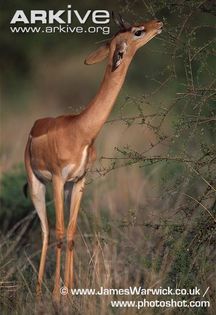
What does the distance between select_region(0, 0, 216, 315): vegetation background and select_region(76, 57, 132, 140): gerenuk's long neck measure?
0.11m

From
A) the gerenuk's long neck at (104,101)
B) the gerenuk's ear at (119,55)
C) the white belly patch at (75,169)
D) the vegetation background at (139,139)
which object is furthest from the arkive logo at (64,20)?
the white belly patch at (75,169)

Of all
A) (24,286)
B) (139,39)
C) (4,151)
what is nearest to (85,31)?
(139,39)

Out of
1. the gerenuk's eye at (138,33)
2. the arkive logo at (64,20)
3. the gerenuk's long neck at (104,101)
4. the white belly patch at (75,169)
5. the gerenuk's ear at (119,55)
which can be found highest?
the arkive logo at (64,20)

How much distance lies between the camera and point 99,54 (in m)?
8.55

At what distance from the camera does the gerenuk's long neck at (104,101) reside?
328 inches

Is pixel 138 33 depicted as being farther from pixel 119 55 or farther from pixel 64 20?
pixel 64 20

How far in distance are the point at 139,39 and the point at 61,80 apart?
1.15 meters

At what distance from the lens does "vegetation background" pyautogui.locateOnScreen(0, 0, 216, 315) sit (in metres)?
8.20

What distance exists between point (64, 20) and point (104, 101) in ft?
2.20

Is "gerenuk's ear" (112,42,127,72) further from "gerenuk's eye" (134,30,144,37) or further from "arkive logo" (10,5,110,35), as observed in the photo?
"arkive logo" (10,5,110,35)

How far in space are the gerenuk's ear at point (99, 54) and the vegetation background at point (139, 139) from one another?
0.33 ft

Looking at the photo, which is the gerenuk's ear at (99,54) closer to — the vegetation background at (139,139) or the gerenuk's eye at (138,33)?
the vegetation background at (139,139)

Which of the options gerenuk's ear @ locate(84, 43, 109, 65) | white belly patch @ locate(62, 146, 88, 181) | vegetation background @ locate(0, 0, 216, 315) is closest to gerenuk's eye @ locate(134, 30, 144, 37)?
vegetation background @ locate(0, 0, 216, 315)

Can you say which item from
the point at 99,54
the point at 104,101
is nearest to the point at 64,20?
the point at 99,54
